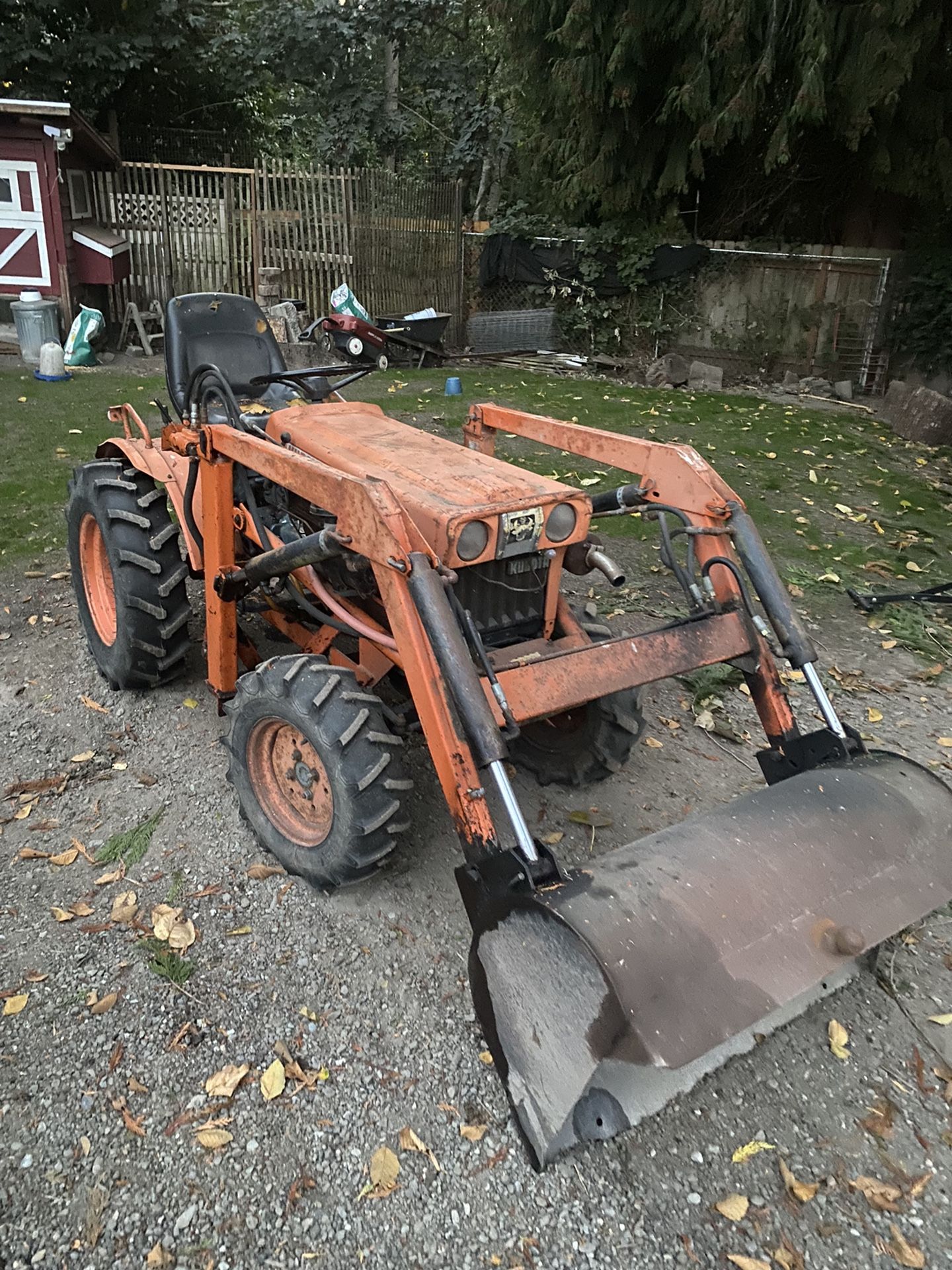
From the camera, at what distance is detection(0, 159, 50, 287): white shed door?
11.3m

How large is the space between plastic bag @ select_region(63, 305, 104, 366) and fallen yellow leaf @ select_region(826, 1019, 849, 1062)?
36.3 feet

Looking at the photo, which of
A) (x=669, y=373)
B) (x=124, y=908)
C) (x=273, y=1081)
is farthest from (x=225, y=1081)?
(x=669, y=373)

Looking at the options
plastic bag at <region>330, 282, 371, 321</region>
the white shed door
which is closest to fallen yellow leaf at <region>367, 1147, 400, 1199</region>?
plastic bag at <region>330, 282, 371, 321</region>

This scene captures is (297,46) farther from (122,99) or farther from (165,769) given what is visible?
(165,769)

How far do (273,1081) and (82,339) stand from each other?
34.9ft

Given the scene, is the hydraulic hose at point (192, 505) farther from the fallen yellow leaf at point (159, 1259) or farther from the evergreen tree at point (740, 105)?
the evergreen tree at point (740, 105)

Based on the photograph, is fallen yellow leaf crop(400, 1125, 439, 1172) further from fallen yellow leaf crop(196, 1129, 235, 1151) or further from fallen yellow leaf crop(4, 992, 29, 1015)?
fallen yellow leaf crop(4, 992, 29, 1015)

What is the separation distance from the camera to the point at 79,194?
12305 mm

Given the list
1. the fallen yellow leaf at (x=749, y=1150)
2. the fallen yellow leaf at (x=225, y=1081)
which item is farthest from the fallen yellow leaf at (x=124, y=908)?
the fallen yellow leaf at (x=749, y=1150)

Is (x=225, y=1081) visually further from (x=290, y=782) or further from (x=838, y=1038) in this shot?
(x=838, y=1038)

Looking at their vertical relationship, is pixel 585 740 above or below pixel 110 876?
above

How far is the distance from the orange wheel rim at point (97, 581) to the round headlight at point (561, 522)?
2297 millimetres

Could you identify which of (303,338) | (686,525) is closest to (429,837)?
(686,525)

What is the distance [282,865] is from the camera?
122 inches
